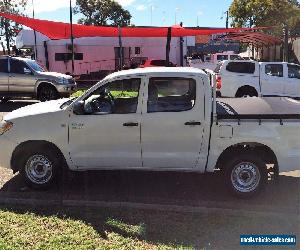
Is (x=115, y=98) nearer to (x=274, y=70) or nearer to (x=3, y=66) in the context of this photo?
(x=274, y=70)

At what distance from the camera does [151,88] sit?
632 cm

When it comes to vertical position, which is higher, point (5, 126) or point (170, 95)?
point (170, 95)

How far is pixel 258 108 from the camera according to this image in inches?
260

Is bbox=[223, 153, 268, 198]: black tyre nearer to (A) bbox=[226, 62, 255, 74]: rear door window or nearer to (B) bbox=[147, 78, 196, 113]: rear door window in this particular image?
(B) bbox=[147, 78, 196, 113]: rear door window

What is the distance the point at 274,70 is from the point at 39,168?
11.5 m

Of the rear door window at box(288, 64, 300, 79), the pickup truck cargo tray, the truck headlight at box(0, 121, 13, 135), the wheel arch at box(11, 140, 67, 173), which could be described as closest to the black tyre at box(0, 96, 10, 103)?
the rear door window at box(288, 64, 300, 79)

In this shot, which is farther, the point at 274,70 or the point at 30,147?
the point at 274,70

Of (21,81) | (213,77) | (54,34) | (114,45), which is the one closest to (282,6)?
(114,45)

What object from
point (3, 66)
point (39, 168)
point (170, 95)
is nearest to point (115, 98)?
point (170, 95)

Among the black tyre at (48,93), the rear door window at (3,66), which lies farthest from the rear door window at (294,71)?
the rear door window at (3,66)

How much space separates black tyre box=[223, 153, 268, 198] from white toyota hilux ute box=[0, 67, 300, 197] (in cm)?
1

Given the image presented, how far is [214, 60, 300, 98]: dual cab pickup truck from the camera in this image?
1586 centimetres

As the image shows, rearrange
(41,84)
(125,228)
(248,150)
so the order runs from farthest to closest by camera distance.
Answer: (41,84)
(248,150)
(125,228)

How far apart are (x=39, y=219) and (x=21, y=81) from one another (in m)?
11.8
